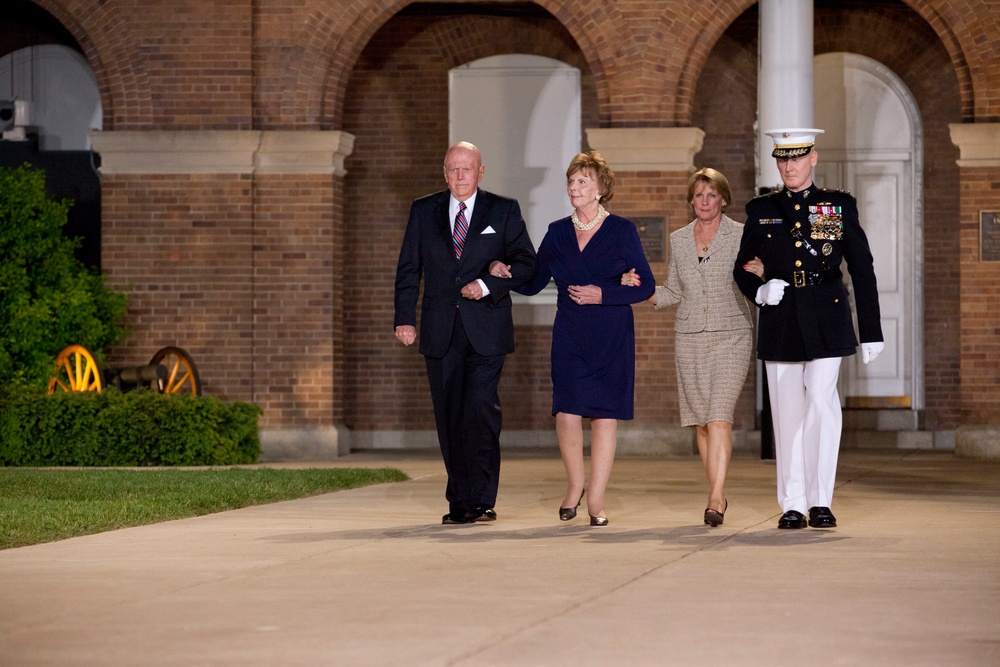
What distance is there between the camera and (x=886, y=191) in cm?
1595

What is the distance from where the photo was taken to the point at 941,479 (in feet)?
35.8

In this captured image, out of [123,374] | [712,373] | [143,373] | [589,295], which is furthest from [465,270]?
[123,374]

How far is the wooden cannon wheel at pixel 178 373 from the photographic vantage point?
44.4ft

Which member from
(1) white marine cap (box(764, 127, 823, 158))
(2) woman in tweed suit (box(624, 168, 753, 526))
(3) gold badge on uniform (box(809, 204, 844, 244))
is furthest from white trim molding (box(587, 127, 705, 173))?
(3) gold badge on uniform (box(809, 204, 844, 244))

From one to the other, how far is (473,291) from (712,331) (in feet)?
3.80

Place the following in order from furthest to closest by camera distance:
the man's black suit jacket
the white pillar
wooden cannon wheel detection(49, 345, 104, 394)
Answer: wooden cannon wheel detection(49, 345, 104, 394) → the white pillar → the man's black suit jacket

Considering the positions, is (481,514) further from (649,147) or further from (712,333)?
(649,147)

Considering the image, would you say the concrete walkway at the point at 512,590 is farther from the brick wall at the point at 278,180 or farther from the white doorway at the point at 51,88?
the white doorway at the point at 51,88

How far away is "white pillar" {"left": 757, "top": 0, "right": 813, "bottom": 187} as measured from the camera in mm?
13242

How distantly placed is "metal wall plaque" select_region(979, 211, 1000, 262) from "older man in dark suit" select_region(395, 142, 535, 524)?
7.64 metres

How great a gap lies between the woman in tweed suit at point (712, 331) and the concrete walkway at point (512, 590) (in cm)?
41

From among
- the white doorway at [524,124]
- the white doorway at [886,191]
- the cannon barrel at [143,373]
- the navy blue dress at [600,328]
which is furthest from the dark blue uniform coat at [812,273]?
the white doorway at [886,191]

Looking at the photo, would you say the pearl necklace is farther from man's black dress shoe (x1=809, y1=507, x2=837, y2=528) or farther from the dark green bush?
the dark green bush

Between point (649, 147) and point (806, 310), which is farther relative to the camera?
point (649, 147)
